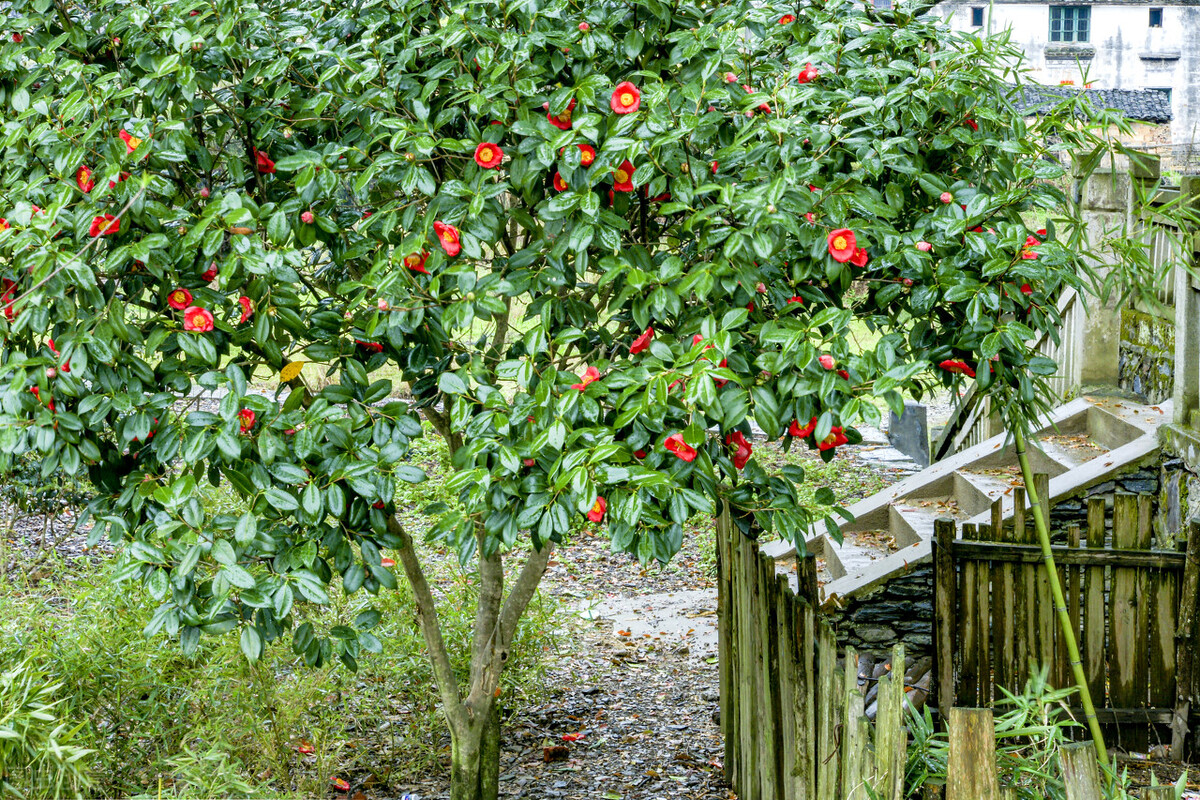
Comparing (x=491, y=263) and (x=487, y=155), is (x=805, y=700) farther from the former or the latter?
(x=487, y=155)

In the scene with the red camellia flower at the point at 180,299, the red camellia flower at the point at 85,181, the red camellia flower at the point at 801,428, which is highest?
the red camellia flower at the point at 85,181

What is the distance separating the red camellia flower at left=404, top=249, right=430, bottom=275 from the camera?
2.32 meters

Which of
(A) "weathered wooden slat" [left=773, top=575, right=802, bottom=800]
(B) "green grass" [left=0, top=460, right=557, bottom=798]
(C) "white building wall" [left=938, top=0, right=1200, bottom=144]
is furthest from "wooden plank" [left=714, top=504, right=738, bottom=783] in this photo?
(C) "white building wall" [left=938, top=0, right=1200, bottom=144]

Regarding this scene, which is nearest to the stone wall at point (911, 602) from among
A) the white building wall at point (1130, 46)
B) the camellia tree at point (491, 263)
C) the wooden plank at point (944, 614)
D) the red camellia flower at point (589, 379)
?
the wooden plank at point (944, 614)

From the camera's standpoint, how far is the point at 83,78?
8.07 ft

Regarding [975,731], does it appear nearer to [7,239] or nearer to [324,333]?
[324,333]

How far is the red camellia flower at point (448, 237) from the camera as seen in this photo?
2.28 m

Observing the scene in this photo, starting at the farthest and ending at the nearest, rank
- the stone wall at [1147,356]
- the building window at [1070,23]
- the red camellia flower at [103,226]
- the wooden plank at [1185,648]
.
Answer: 1. the building window at [1070,23]
2. the stone wall at [1147,356]
3. the wooden plank at [1185,648]
4. the red camellia flower at [103,226]

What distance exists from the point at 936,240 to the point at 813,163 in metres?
0.34

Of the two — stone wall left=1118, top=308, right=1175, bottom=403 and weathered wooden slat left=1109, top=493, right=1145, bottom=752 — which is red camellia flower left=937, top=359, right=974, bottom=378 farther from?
stone wall left=1118, top=308, right=1175, bottom=403

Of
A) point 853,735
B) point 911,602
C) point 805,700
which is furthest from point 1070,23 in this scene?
point 853,735

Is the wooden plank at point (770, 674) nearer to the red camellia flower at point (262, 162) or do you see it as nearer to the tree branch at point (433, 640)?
the tree branch at point (433, 640)

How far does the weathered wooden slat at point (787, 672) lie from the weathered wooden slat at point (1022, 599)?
1.57m

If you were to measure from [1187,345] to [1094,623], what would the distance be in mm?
1486
